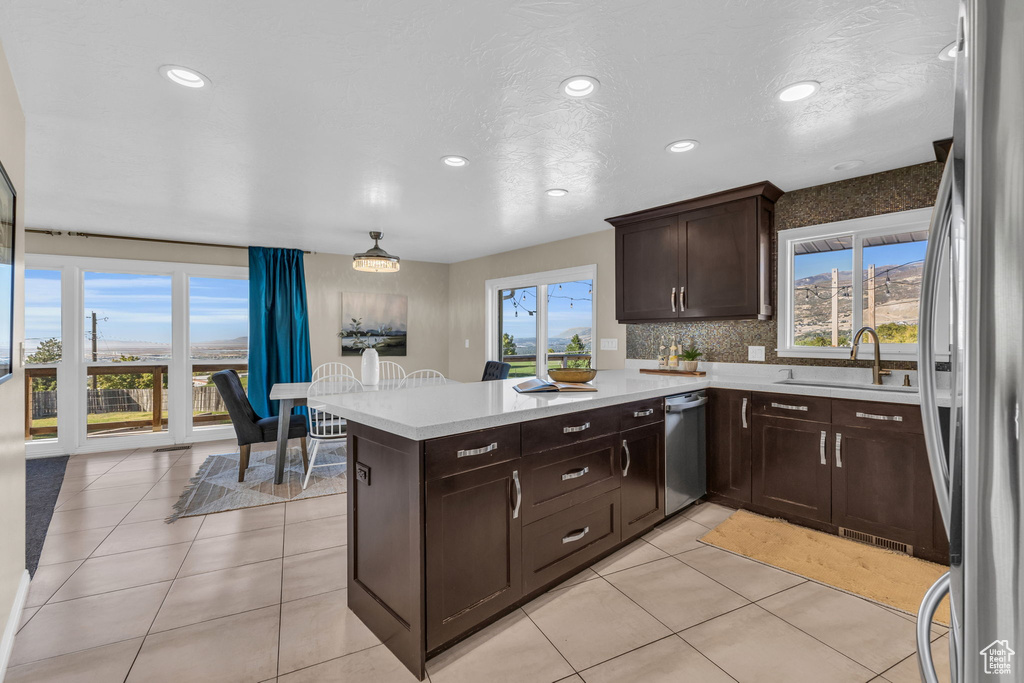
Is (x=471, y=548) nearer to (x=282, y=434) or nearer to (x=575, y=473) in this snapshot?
(x=575, y=473)

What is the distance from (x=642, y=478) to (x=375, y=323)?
454 cm

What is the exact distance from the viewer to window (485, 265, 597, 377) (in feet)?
16.4

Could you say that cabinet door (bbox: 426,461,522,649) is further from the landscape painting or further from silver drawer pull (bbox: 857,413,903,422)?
the landscape painting

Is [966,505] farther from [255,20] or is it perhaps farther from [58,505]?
[58,505]

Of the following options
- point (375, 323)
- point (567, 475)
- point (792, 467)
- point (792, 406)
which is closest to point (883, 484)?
point (792, 467)

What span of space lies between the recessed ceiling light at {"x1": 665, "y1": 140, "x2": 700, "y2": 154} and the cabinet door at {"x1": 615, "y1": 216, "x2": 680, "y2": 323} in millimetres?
1155

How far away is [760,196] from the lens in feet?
11.0

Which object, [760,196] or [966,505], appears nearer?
[966,505]

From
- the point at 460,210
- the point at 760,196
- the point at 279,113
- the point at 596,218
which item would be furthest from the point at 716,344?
the point at 279,113

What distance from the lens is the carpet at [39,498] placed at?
2.69m

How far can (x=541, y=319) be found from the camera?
552 cm

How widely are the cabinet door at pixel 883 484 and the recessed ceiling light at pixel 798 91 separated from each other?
1.81 m

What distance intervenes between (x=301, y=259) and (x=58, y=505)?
3.25m

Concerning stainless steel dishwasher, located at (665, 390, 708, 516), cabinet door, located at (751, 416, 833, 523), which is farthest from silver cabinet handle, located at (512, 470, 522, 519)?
cabinet door, located at (751, 416, 833, 523)
